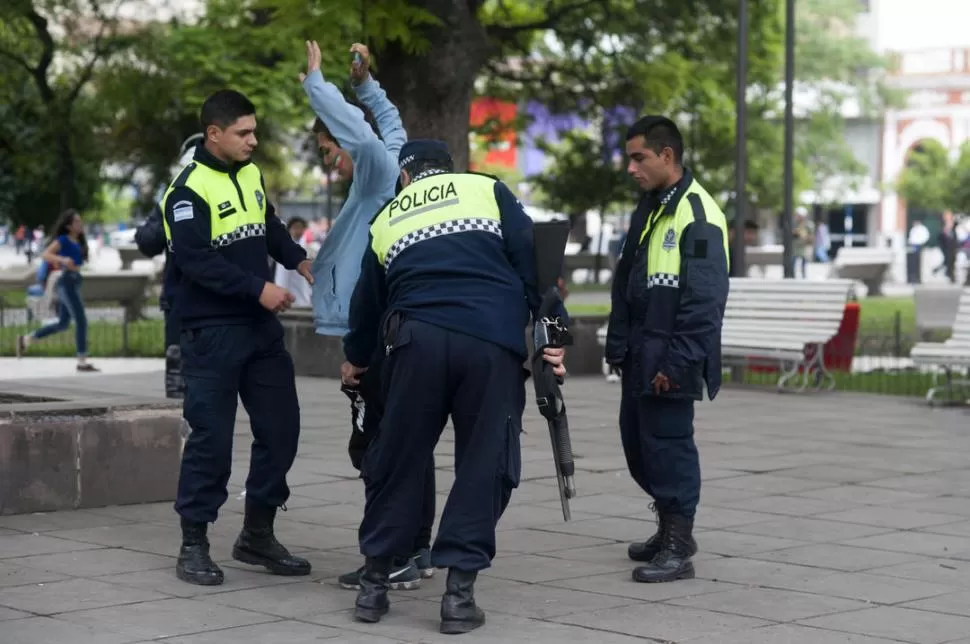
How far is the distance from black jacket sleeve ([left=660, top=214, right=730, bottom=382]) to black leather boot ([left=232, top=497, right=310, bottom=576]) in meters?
1.65

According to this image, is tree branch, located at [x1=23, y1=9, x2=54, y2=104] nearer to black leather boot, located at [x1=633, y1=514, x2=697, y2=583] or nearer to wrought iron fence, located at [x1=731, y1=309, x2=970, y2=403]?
wrought iron fence, located at [x1=731, y1=309, x2=970, y2=403]

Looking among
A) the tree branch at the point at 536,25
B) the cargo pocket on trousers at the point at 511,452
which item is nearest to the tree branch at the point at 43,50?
the tree branch at the point at 536,25

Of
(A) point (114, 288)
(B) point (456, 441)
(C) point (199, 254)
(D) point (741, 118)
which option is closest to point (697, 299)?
(B) point (456, 441)

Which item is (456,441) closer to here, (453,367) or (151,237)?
(453,367)

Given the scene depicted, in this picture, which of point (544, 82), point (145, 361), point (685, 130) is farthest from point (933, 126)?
point (145, 361)

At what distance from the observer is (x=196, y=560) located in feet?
22.1

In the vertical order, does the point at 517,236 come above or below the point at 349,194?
below

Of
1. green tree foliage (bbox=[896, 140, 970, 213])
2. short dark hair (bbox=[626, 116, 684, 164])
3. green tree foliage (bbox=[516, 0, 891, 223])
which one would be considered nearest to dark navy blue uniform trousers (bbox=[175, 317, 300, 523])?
short dark hair (bbox=[626, 116, 684, 164])

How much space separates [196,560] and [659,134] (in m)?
2.52

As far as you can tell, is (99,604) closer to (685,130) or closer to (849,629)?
(849,629)

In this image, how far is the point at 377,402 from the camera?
21.8ft

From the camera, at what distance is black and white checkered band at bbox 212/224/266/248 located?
22.7ft

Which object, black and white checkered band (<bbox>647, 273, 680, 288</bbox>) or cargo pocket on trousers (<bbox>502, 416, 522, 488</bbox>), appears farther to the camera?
black and white checkered band (<bbox>647, 273, 680, 288</bbox>)

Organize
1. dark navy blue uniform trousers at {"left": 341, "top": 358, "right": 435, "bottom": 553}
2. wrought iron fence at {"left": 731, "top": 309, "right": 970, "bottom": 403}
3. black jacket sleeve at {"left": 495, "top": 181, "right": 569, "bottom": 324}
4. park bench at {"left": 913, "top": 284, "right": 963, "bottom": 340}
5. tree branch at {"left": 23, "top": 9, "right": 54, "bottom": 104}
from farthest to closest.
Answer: tree branch at {"left": 23, "top": 9, "right": 54, "bottom": 104} → park bench at {"left": 913, "top": 284, "right": 963, "bottom": 340} → wrought iron fence at {"left": 731, "top": 309, "right": 970, "bottom": 403} → dark navy blue uniform trousers at {"left": 341, "top": 358, "right": 435, "bottom": 553} → black jacket sleeve at {"left": 495, "top": 181, "right": 569, "bottom": 324}
